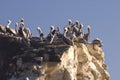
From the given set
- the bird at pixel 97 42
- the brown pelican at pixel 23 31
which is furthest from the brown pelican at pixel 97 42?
the brown pelican at pixel 23 31

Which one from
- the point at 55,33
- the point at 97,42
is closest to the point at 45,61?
the point at 55,33

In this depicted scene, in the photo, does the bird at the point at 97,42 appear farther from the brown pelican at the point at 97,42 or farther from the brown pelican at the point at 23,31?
the brown pelican at the point at 23,31

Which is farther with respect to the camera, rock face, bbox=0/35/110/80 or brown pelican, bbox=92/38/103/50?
brown pelican, bbox=92/38/103/50

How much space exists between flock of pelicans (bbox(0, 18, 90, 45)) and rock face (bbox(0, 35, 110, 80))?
85 centimetres

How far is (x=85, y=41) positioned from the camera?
71938 mm

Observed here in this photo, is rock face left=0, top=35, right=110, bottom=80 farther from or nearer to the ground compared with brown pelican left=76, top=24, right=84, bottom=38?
nearer to the ground

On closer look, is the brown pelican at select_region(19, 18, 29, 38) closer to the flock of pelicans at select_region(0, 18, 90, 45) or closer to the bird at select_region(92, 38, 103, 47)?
the flock of pelicans at select_region(0, 18, 90, 45)

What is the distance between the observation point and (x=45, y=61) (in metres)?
64.6

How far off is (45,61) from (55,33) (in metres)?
4.85

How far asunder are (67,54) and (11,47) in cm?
717

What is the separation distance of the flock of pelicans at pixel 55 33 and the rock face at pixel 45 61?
2.42ft

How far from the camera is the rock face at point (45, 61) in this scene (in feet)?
208

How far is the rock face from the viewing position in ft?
208

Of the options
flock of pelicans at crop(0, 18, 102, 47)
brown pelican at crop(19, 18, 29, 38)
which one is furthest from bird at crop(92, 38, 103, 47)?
brown pelican at crop(19, 18, 29, 38)
